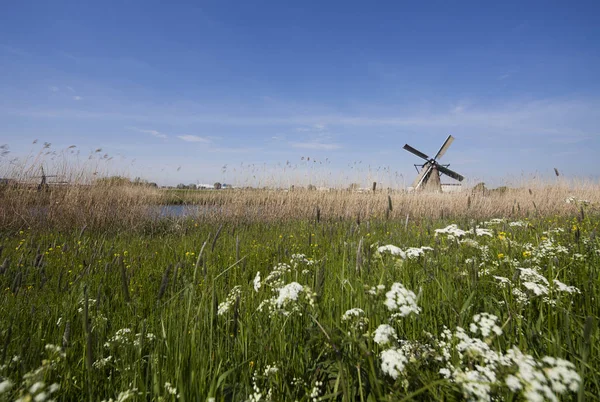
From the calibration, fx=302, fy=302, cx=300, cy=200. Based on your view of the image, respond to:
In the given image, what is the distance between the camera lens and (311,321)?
1.78 meters

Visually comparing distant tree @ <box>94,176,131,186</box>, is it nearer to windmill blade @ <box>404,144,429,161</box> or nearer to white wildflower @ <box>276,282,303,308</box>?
white wildflower @ <box>276,282,303,308</box>

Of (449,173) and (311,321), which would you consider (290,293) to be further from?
(449,173)

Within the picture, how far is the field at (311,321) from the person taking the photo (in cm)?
107

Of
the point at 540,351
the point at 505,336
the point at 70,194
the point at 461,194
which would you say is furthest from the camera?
the point at 461,194

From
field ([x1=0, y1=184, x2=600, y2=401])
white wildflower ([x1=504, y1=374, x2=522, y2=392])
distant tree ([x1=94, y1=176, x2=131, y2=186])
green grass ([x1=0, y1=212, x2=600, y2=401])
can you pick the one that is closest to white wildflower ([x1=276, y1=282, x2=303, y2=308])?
field ([x1=0, y1=184, x2=600, y2=401])

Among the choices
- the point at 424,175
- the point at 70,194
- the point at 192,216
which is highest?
the point at 424,175

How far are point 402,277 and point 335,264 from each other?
0.93 metres

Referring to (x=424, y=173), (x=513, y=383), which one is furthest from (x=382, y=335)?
(x=424, y=173)

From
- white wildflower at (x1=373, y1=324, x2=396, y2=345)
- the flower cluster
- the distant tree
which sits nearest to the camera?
white wildflower at (x1=373, y1=324, x2=396, y2=345)

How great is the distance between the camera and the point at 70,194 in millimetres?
8688

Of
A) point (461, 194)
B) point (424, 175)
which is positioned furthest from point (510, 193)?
point (424, 175)

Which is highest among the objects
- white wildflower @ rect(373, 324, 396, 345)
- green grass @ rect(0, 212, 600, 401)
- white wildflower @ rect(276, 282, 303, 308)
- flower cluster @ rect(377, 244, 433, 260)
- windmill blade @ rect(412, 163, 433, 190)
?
windmill blade @ rect(412, 163, 433, 190)

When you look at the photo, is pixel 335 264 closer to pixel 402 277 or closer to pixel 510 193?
pixel 402 277

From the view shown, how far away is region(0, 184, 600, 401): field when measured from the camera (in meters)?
1.07
